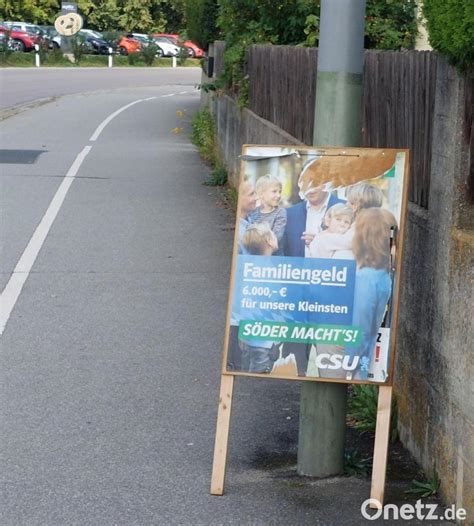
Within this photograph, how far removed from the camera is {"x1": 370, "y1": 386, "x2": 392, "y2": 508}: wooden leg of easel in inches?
193

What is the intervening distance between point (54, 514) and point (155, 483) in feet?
1.80

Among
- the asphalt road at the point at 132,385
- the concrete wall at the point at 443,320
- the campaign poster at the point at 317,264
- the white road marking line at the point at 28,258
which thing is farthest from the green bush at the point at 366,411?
the white road marking line at the point at 28,258

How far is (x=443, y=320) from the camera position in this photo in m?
5.07

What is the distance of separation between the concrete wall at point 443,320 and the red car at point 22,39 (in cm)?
5560

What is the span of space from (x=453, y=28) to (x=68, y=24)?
60028 mm

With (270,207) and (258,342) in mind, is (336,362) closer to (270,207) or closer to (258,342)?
(258,342)

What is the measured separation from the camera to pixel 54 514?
4891mm

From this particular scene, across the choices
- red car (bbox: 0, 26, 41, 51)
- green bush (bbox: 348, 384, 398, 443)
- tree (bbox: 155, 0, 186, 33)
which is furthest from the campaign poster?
tree (bbox: 155, 0, 186, 33)

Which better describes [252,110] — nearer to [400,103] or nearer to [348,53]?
[400,103]

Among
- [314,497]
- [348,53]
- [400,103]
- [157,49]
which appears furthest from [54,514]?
[157,49]

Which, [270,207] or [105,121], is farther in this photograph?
[105,121]

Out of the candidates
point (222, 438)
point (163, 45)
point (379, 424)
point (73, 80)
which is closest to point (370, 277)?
point (379, 424)

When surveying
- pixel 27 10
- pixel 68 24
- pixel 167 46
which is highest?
pixel 27 10

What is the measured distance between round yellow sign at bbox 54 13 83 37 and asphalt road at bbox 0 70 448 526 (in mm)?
48459
